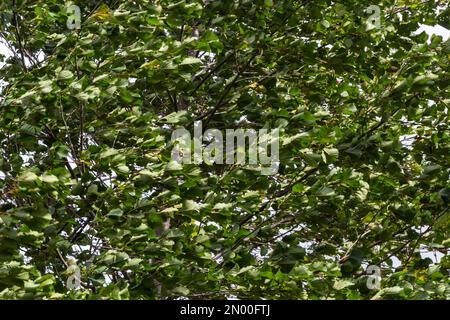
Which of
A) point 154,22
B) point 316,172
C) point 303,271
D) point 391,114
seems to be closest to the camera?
point 303,271

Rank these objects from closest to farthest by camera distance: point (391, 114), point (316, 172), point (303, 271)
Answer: point (303, 271), point (391, 114), point (316, 172)

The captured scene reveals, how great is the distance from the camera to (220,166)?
8922 millimetres

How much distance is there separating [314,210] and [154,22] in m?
2.58

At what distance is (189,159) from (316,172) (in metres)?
2.26

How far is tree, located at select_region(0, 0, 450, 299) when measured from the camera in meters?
6.83

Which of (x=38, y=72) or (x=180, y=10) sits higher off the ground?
(x=180, y=10)

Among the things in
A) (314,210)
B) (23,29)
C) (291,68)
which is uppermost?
(23,29)

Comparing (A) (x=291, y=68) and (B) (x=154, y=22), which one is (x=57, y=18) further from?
(A) (x=291, y=68)

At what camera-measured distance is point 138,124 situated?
7.25 metres

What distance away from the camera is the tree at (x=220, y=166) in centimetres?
683

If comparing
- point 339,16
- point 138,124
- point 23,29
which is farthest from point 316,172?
point 23,29

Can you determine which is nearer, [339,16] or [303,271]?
[303,271]

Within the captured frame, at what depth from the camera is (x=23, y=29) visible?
362 inches

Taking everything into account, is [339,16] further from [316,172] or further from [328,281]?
[328,281]
